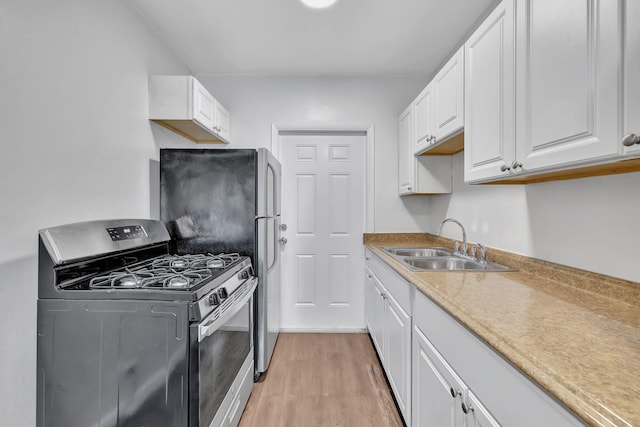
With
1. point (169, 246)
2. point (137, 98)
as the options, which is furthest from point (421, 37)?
point (169, 246)

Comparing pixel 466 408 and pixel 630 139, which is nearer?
pixel 630 139

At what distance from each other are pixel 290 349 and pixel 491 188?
211 cm

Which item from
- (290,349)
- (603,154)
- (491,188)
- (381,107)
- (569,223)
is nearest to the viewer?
(603,154)

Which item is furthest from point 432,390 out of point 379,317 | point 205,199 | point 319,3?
point 319,3

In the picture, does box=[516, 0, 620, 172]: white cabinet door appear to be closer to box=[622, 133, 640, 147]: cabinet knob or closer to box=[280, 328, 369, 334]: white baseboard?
Answer: box=[622, 133, 640, 147]: cabinet knob

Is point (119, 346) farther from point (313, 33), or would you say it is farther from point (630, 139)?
point (313, 33)

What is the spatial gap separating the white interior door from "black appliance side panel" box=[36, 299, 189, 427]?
196cm

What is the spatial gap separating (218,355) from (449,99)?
1.93 metres

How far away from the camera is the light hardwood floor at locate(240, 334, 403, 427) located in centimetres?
181

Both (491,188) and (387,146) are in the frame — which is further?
(387,146)

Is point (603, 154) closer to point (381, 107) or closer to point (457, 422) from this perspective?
point (457, 422)

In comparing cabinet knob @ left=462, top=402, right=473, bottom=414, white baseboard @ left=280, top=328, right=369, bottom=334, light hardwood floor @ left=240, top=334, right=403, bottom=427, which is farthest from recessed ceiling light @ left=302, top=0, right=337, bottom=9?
white baseboard @ left=280, top=328, right=369, bottom=334

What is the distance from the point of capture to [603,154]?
2.83 feet

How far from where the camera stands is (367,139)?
10.2ft
